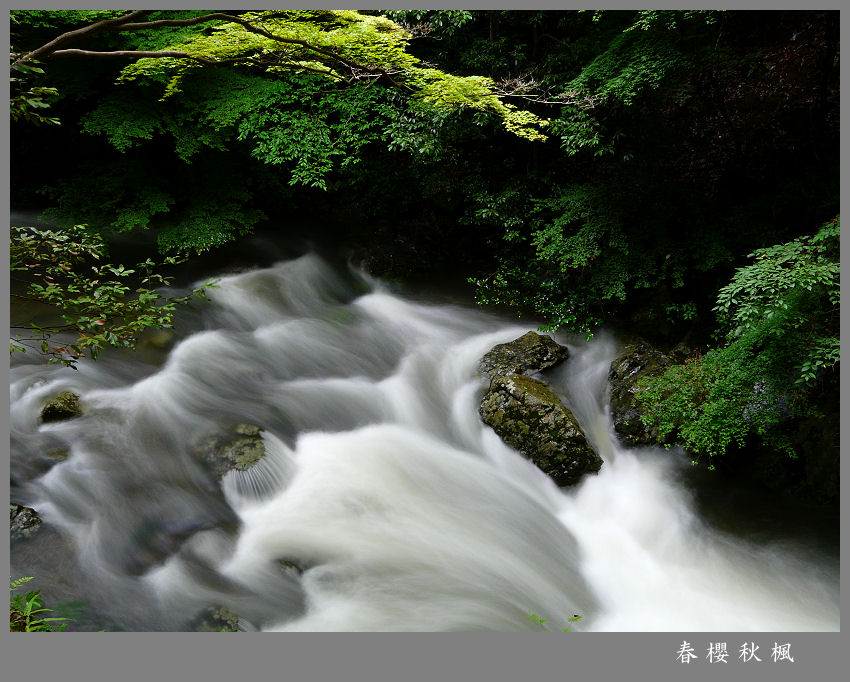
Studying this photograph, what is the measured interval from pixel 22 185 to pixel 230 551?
8335 mm

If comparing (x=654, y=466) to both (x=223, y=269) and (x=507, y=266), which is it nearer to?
(x=507, y=266)

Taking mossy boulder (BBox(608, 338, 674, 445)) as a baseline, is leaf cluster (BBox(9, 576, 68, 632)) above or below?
below

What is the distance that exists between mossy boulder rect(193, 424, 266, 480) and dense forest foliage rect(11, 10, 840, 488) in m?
1.82

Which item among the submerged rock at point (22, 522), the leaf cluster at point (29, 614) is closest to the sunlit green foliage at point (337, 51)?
the submerged rock at point (22, 522)

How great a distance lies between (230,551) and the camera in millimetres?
5039

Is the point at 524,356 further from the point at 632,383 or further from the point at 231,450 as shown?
the point at 231,450

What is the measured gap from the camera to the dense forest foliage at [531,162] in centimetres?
539

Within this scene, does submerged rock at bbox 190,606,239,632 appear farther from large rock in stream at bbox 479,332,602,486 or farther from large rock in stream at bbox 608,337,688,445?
large rock in stream at bbox 608,337,688,445

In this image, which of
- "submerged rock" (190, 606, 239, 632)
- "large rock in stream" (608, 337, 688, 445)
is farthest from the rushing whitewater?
"large rock in stream" (608, 337, 688, 445)

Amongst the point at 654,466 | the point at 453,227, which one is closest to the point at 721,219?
the point at 654,466

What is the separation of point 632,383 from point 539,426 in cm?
150

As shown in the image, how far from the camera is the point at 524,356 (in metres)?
7.62

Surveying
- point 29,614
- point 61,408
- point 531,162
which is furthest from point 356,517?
point 531,162

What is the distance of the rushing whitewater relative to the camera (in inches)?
185
